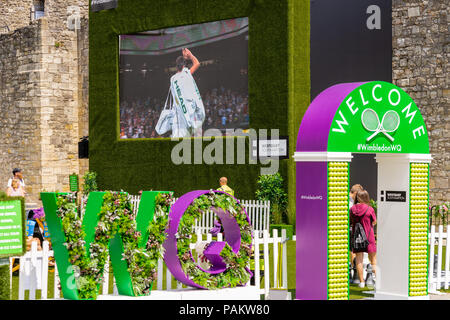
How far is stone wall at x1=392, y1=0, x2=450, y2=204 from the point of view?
16.6m

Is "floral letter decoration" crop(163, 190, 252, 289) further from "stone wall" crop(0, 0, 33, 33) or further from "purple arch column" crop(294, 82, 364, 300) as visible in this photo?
"stone wall" crop(0, 0, 33, 33)

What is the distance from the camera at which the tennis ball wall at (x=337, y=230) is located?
27.0 ft

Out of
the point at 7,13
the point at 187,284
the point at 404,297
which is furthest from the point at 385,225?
the point at 7,13

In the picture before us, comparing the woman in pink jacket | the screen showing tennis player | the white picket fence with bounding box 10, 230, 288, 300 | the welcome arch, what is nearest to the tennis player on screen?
the screen showing tennis player

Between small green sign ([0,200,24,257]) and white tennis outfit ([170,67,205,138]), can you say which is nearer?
small green sign ([0,200,24,257])

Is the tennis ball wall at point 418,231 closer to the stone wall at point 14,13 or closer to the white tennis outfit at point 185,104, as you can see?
the white tennis outfit at point 185,104

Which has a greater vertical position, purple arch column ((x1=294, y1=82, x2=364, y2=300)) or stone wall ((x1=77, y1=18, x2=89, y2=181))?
stone wall ((x1=77, y1=18, x2=89, y2=181))

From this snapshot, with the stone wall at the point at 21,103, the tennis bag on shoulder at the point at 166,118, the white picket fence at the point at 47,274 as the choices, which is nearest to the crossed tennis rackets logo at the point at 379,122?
the white picket fence at the point at 47,274

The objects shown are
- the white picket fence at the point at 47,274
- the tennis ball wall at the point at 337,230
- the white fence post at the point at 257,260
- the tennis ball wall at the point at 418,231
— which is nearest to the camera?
the white picket fence at the point at 47,274

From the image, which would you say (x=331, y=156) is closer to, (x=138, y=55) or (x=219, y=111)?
(x=219, y=111)

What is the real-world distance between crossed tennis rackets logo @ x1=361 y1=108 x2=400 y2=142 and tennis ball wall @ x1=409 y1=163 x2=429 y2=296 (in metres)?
0.61

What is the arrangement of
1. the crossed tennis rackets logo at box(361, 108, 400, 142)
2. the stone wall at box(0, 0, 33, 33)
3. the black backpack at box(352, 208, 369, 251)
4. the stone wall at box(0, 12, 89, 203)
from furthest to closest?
the stone wall at box(0, 0, 33, 33)
the stone wall at box(0, 12, 89, 203)
the black backpack at box(352, 208, 369, 251)
the crossed tennis rackets logo at box(361, 108, 400, 142)

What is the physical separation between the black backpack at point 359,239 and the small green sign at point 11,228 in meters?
5.17

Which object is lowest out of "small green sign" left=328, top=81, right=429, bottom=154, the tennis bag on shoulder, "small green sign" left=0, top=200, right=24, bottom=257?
"small green sign" left=0, top=200, right=24, bottom=257
